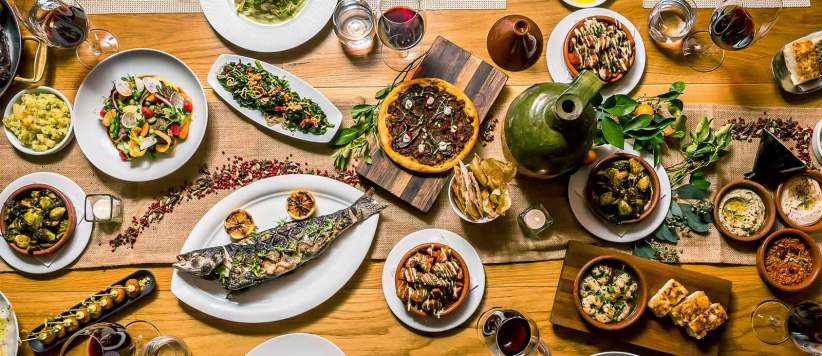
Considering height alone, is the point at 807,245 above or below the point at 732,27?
below

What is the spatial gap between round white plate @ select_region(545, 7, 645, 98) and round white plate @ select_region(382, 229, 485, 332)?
0.78m

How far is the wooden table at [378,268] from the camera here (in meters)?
2.35

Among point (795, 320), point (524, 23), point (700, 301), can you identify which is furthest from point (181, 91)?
point (795, 320)

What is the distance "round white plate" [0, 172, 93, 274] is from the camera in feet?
7.60

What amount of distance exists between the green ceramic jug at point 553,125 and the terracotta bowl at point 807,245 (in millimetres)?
876

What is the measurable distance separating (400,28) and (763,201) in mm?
1589

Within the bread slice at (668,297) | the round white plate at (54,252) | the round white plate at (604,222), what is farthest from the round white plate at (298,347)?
the bread slice at (668,297)

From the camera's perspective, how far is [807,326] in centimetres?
221

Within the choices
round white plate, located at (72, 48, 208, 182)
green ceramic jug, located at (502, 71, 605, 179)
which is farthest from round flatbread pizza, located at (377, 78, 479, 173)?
round white plate, located at (72, 48, 208, 182)

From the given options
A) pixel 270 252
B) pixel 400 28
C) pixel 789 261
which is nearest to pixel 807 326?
pixel 789 261

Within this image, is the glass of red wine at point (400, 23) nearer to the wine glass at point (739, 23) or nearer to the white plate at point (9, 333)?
the wine glass at point (739, 23)

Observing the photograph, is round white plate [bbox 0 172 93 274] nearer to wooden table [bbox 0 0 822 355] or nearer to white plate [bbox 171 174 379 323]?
wooden table [bbox 0 0 822 355]

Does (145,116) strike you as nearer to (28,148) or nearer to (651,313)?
(28,148)

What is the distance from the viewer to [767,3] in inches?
94.0
